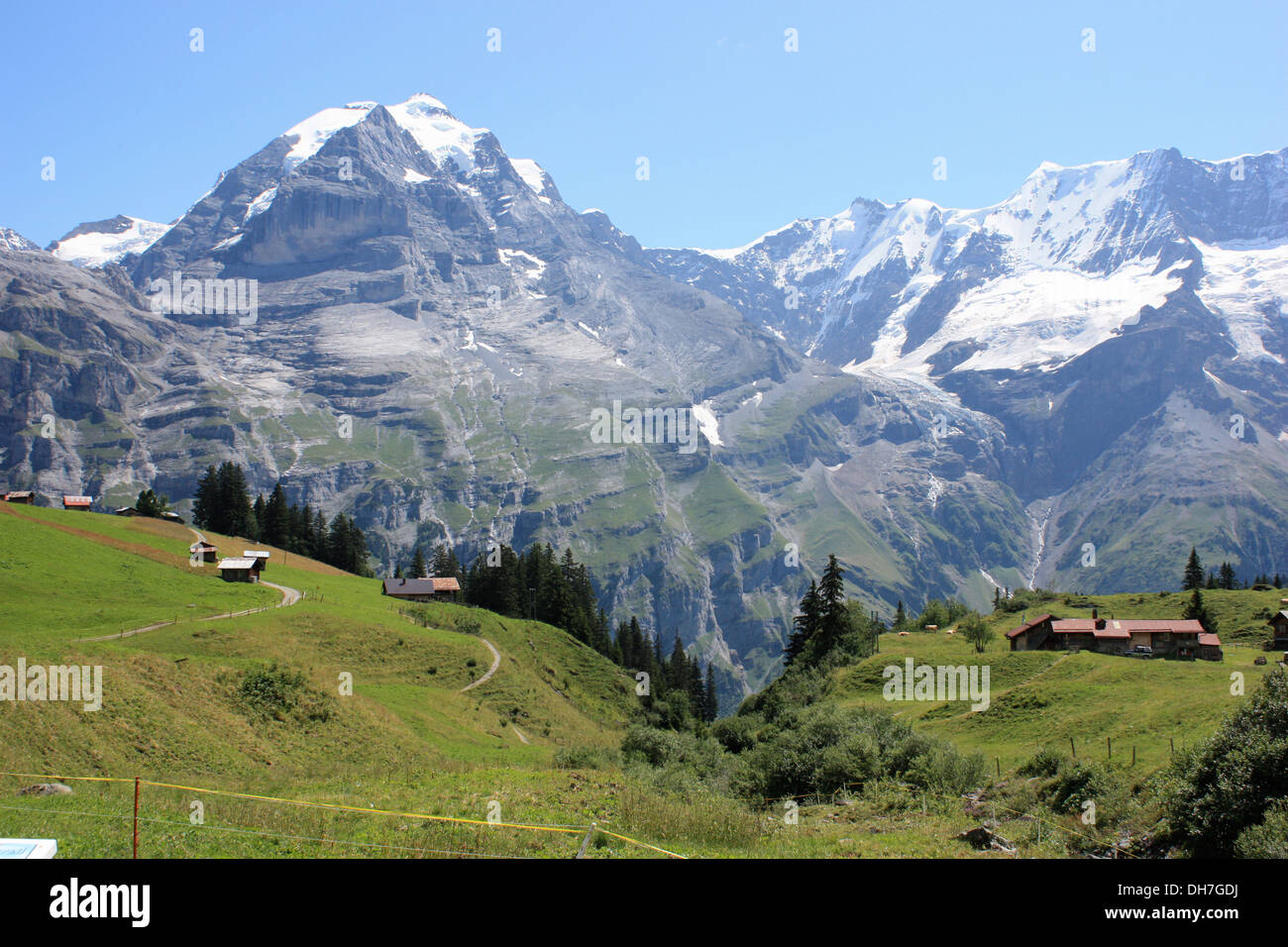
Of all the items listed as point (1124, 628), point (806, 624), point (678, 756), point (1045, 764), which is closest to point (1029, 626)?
point (1124, 628)

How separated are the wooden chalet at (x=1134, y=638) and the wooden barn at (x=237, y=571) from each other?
81094 millimetres

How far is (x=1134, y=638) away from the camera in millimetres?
79125

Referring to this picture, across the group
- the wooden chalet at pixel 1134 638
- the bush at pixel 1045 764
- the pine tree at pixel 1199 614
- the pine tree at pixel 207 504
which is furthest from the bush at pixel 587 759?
the pine tree at pixel 207 504

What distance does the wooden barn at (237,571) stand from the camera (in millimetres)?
86562

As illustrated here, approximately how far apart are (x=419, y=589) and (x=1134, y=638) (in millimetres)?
85161

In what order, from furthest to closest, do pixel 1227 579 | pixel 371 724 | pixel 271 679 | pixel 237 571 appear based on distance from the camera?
pixel 1227 579 → pixel 237 571 → pixel 371 724 → pixel 271 679

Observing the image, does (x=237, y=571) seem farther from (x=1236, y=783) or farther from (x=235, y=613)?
(x=1236, y=783)

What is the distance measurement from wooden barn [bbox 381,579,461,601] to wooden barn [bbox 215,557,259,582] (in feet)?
73.4

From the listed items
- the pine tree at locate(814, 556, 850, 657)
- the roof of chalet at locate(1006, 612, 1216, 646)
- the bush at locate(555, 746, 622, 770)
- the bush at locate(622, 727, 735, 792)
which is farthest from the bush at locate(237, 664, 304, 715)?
the roof of chalet at locate(1006, 612, 1216, 646)

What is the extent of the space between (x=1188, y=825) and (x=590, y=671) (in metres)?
82.1

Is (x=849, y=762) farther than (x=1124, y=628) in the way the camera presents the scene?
No

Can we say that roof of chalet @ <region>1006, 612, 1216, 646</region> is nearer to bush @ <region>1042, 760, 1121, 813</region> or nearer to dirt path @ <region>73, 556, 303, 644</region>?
dirt path @ <region>73, 556, 303, 644</region>
